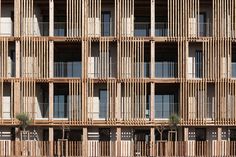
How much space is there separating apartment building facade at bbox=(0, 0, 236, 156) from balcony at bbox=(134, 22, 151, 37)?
12 centimetres

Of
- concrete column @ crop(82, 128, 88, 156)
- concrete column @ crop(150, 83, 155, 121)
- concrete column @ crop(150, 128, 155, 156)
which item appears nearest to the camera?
concrete column @ crop(150, 128, 155, 156)

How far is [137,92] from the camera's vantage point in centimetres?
3559

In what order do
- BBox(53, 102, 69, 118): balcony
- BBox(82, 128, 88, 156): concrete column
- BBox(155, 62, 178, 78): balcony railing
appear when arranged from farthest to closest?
BBox(53, 102, 69, 118): balcony < BBox(155, 62, 178, 78): balcony railing < BBox(82, 128, 88, 156): concrete column

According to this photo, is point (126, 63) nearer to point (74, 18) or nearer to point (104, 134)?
point (74, 18)

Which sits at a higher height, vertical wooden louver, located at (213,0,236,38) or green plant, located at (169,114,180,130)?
vertical wooden louver, located at (213,0,236,38)

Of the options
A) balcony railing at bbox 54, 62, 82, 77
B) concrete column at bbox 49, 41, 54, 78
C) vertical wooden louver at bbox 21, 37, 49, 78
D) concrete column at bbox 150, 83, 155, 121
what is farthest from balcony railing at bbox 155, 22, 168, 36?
vertical wooden louver at bbox 21, 37, 49, 78

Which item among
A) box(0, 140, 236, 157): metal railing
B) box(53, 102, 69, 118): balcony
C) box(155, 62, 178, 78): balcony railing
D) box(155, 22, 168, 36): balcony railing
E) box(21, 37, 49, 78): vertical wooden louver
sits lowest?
box(0, 140, 236, 157): metal railing

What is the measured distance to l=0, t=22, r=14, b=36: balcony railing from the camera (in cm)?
3719

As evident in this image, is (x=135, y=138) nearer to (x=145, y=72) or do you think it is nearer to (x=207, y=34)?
(x=145, y=72)

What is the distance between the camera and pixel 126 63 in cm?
3569

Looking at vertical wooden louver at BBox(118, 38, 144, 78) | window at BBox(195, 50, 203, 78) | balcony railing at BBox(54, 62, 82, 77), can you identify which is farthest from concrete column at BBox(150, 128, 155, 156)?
balcony railing at BBox(54, 62, 82, 77)

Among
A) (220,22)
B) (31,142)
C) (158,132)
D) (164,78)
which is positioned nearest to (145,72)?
(164,78)

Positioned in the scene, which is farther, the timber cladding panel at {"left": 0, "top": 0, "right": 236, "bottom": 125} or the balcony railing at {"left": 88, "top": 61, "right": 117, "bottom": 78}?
the balcony railing at {"left": 88, "top": 61, "right": 117, "bottom": 78}

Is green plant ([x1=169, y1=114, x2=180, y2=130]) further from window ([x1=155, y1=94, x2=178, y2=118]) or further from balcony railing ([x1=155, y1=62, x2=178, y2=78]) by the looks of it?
balcony railing ([x1=155, y1=62, x2=178, y2=78])
